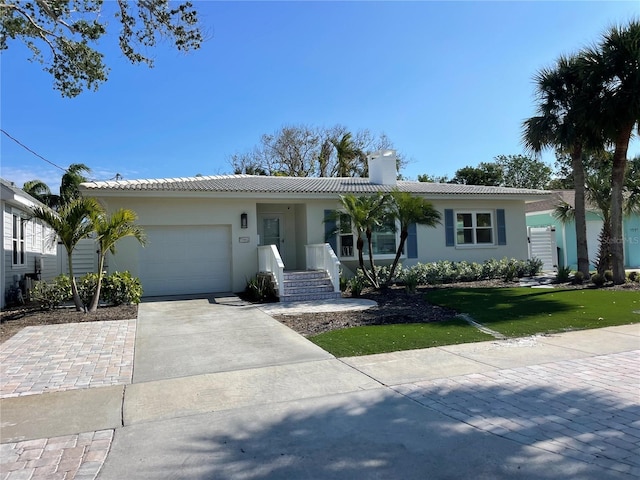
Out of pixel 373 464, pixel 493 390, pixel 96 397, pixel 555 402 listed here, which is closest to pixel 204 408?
pixel 96 397

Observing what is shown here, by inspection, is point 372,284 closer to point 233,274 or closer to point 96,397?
point 233,274

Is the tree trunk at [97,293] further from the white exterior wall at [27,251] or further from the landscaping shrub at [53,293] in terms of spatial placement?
the white exterior wall at [27,251]

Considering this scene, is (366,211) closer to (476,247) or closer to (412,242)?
Result: (412,242)

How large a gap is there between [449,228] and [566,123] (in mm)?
5232

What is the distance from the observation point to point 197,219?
14.5m

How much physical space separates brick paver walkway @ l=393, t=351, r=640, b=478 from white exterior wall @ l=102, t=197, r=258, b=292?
1018 cm

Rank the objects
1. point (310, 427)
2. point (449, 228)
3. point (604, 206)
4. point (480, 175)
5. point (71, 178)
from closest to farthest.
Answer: point (310, 427)
point (604, 206)
point (449, 228)
point (71, 178)
point (480, 175)

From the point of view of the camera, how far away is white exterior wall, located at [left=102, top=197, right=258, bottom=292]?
13680 millimetres

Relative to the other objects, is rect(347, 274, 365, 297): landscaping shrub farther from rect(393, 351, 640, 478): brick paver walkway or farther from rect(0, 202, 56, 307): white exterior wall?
rect(0, 202, 56, 307): white exterior wall

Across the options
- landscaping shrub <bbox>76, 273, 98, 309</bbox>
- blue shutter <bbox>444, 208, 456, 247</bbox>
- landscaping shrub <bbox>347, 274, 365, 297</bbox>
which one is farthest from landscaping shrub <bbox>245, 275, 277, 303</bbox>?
blue shutter <bbox>444, 208, 456, 247</bbox>

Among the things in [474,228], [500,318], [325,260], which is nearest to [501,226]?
[474,228]

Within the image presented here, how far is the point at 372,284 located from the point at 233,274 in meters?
4.52

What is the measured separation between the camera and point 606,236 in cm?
1577

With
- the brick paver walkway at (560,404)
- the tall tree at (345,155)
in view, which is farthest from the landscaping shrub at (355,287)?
the tall tree at (345,155)
